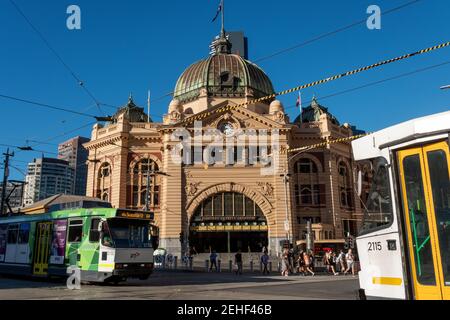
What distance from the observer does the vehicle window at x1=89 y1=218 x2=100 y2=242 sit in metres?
18.1

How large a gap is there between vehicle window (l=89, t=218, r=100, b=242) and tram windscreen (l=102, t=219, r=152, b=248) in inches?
14.5

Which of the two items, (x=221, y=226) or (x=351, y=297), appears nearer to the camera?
(x=351, y=297)

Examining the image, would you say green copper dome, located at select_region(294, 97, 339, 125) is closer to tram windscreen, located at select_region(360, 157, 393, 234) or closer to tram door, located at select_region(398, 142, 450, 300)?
tram windscreen, located at select_region(360, 157, 393, 234)

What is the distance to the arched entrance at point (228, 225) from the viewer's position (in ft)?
161

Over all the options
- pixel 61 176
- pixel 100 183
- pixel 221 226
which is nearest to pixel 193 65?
pixel 100 183

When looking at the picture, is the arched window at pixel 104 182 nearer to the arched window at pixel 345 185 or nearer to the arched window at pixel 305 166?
the arched window at pixel 305 166

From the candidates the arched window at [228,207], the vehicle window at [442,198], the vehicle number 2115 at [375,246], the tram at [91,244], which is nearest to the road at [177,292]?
the tram at [91,244]

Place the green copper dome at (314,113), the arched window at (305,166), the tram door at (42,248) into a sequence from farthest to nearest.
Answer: the green copper dome at (314,113)
the arched window at (305,166)
the tram door at (42,248)

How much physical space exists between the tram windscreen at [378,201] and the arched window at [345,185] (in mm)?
48112

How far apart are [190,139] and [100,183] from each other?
46.5ft

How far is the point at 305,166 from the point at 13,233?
3848 cm

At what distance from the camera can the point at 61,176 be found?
87.9 meters

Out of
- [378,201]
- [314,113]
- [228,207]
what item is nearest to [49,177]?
[228,207]
